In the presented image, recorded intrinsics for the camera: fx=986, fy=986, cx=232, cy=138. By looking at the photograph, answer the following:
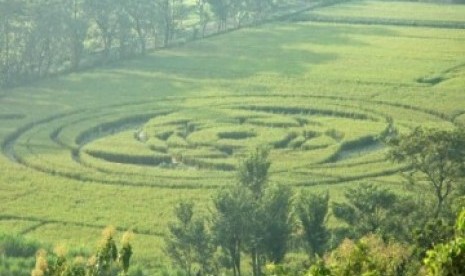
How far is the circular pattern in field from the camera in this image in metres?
47.8

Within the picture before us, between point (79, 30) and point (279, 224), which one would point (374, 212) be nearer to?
point (279, 224)

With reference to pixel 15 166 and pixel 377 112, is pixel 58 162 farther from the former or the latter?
pixel 377 112

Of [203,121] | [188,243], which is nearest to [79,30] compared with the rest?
[203,121]

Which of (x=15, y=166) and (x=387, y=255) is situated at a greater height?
(x=387, y=255)

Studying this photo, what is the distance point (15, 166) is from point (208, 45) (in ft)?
138

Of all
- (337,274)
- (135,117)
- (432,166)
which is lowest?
(135,117)

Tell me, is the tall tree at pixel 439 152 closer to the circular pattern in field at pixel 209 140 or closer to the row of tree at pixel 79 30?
the circular pattern in field at pixel 209 140

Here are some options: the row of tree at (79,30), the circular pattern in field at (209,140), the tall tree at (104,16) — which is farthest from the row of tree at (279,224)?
the tall tree at (104,16)

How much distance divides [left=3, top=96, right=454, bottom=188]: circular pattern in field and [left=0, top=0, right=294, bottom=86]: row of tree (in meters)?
15.2

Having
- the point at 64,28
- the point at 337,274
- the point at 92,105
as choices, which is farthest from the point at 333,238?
the point at 64,28

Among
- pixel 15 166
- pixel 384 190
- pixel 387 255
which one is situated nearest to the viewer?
pixel 387 255

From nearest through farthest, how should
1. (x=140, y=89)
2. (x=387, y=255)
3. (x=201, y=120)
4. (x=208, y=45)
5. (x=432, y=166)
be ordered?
(x=387, y=255) < (x=432, y=166) < (x=201, y=120) < (x=140, y=89) < (x=208, y=45)

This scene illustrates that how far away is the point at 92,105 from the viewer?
2534 inches

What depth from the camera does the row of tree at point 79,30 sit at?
75.8m
